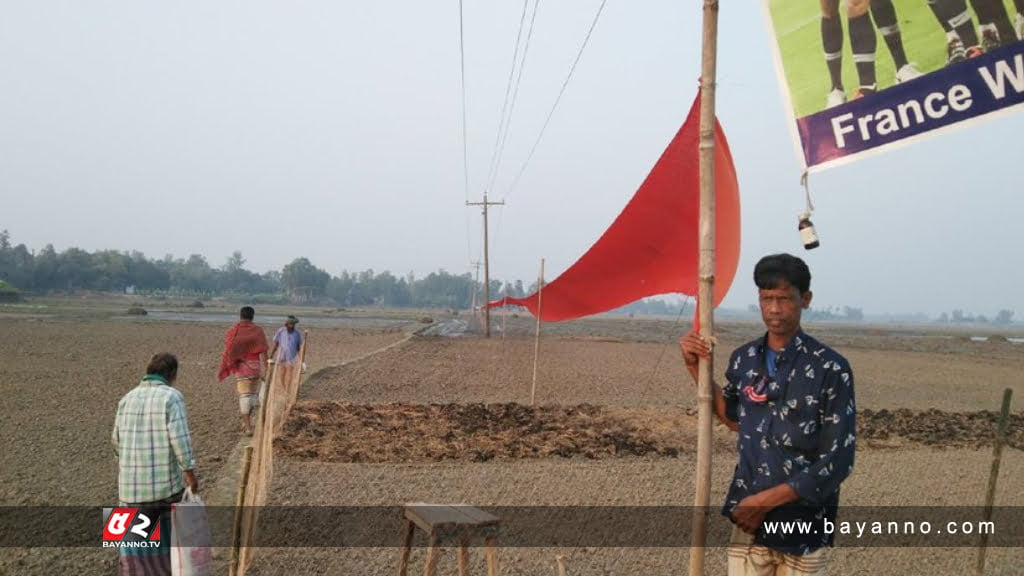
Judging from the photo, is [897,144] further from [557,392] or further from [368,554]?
[557,392]

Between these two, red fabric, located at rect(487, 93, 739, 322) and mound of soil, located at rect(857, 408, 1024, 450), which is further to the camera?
mound of soil, located at rect(857, 408, 1024, 450)

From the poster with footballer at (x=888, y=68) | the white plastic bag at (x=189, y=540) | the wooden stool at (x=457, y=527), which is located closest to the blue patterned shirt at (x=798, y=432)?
the poster with footballer at (x=888, y=68)

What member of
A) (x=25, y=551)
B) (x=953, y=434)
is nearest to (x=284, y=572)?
(x=25, y=551)

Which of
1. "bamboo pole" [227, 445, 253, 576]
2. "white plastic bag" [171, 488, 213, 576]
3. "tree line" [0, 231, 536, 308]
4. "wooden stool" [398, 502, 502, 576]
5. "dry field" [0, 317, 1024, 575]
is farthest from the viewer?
"tree line" [0, 231, 536, 308]

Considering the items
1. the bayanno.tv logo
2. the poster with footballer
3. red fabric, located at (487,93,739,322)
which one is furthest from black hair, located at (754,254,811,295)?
the bayanno.tv logo

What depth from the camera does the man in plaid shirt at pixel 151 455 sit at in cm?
324

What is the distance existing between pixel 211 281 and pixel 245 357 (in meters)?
134

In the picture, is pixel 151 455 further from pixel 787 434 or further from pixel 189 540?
pixel 787 434

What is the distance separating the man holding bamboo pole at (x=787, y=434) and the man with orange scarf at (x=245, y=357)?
6146 mm

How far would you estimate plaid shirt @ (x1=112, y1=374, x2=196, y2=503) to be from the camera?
3244 mm

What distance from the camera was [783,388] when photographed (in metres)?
2.09

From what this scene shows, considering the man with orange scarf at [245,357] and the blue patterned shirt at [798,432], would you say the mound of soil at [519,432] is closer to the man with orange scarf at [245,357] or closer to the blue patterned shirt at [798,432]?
the man with orange scarf at [245,357]

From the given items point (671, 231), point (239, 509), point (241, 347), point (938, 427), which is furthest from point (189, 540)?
point (938, 427)

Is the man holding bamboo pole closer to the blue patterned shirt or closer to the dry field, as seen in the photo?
the blue patterned shirt
